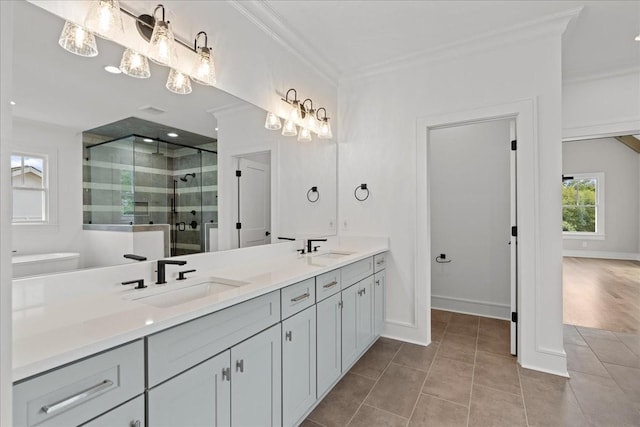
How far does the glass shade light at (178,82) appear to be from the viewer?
1.67 meters

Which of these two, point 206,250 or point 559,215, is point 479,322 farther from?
point 206,250

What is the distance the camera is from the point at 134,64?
1487mm

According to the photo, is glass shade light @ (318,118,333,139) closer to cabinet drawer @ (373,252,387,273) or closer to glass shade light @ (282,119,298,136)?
glass shade light @ (282,119,298,136)

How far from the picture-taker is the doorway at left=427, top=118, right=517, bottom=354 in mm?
3547

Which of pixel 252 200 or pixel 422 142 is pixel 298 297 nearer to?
pixel 252 200

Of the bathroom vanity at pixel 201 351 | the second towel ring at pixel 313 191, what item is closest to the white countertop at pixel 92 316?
the bathroom vanity at pixel 201 351

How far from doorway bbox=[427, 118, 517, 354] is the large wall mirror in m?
2.38

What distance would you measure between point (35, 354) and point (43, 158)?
2.67ft

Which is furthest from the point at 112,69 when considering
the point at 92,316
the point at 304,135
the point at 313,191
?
the point at 313,191

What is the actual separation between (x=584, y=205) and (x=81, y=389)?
33.8 feet

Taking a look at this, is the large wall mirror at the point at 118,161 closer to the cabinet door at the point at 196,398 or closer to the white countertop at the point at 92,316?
the white countertop at the point at 92,316

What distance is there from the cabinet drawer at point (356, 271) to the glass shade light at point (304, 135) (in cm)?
123

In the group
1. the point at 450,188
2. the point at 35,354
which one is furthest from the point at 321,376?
the point at 450,188

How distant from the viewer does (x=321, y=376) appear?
1.92 metres
